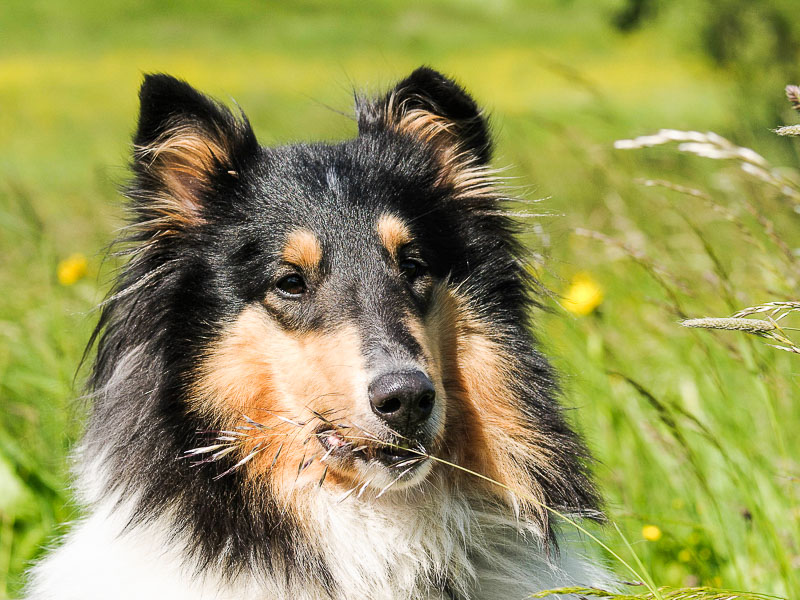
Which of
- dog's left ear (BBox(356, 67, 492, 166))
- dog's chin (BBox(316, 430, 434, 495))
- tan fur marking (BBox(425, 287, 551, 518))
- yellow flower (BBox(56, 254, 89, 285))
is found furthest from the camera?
yellow flower (BBox(56, 254, 89, 285))

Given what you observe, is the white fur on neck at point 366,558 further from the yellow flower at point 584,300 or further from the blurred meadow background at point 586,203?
the yellow flower at point 584,300

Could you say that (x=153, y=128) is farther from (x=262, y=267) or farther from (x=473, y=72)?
(x=473, y=72)

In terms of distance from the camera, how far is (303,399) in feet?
8.75

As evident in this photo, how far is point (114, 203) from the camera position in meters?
3.11

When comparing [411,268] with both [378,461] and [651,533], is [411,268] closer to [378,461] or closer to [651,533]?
[378,461]

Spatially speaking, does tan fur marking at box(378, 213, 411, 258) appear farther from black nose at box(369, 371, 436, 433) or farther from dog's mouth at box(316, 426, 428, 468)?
dog's mouth at box(316, 426, 428, 468)

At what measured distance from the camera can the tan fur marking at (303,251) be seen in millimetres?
2820

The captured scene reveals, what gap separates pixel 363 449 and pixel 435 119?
4.72ft

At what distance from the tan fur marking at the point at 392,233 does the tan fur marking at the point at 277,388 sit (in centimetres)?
40

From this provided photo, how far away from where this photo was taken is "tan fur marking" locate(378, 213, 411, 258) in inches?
114

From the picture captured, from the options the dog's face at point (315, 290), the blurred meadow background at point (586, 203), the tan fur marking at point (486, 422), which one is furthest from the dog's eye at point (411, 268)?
the blurred meadow background at point (586, 203)

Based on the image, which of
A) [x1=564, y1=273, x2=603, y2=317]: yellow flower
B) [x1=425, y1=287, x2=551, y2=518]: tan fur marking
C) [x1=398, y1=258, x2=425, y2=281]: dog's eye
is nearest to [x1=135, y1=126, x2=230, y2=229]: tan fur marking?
[x1=398, y1=258, x2=425, y2=281]: dog's eye

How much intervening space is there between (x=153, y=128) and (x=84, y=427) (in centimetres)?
119

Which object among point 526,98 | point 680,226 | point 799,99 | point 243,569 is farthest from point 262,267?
point 526,98
